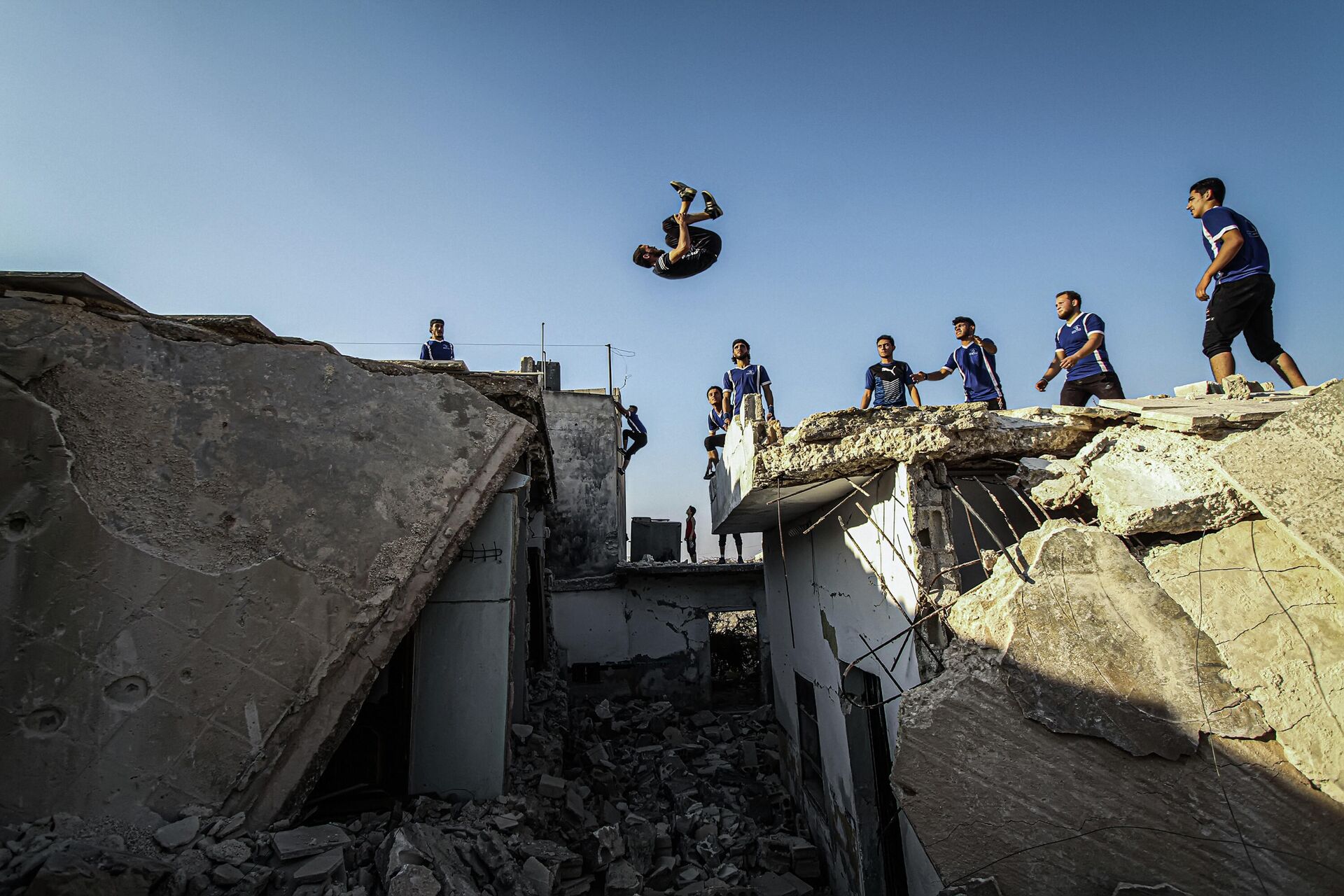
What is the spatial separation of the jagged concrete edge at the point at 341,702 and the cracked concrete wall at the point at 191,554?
0.03 feet

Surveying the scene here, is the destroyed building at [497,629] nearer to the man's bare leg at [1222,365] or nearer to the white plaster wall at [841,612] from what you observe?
the white plaster wall at [841,612]

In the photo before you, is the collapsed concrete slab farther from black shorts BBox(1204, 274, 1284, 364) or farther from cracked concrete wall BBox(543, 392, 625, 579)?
cracked concrete wall BBox(543, 392, 625, 579)

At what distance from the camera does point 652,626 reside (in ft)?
42.9

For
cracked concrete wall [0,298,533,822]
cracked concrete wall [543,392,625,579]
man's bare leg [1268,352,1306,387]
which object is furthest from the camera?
cracked concrete wall [543,392,625,579]

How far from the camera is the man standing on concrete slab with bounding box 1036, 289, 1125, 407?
507 cm

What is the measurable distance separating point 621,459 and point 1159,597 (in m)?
13.2

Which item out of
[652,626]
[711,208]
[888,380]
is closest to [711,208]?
[711,208]

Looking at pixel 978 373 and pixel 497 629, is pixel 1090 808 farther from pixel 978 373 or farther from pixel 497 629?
pixel 978 373

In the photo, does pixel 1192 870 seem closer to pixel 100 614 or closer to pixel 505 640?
pixel 505 640

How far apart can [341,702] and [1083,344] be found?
574cm

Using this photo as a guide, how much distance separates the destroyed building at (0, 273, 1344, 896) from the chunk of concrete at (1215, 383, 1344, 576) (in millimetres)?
13

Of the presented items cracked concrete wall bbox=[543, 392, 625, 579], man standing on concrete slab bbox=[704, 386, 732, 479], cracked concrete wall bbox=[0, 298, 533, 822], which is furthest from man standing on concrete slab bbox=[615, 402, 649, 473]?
cracked concrete wall bbox=[0, 298, 533, 822]

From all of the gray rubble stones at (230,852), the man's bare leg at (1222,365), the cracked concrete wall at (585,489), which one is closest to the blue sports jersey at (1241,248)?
the man's bare leg at (1222,365)

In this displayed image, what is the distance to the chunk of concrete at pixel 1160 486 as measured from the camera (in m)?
2.82
